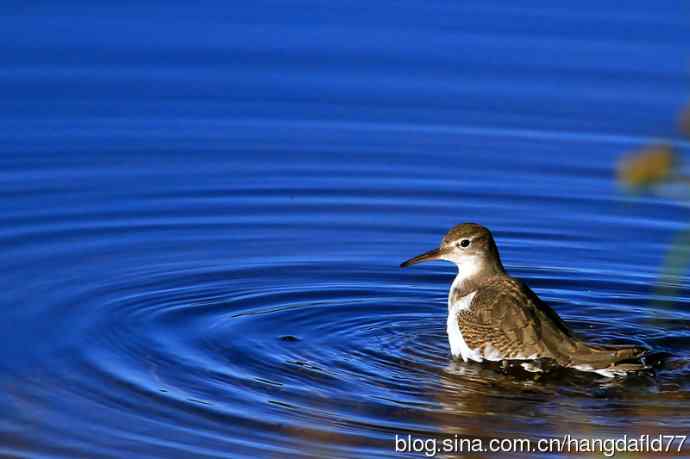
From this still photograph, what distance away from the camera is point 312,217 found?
47.8ft

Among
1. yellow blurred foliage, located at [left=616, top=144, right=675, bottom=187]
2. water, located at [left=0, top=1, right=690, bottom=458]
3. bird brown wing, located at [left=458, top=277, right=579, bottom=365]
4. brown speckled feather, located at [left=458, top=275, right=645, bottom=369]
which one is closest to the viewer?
yellow blurred foliage, located at [left=616, top=144, right=675, bottom=187]

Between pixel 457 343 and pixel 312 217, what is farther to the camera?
pixel 312 217

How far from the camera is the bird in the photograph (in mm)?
10906

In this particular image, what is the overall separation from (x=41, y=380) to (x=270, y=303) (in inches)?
106

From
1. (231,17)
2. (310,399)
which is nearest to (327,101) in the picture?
(231,17)

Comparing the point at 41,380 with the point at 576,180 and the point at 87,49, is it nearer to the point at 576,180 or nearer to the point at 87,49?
the point at 576,180

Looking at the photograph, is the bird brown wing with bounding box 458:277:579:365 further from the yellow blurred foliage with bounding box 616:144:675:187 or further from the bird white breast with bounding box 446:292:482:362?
the yellow blurred foliage with bounding box 616:144:675:187

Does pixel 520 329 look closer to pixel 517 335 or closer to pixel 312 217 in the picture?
pixel 517 335

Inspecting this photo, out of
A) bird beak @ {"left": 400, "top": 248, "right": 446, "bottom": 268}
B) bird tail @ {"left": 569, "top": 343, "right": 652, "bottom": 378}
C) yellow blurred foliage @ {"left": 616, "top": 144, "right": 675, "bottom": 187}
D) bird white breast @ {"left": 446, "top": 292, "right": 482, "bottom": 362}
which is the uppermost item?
bird beak @ {"left": 400, "top": 248, "right": 446, "bottom": 268}

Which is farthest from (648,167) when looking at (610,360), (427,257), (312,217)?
(312,217)

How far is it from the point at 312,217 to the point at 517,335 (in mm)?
3712

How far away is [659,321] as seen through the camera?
12398 mm

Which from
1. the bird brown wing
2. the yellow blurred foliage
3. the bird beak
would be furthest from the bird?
the yellow blurred foliage

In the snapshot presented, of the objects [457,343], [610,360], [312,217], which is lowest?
[610,360]
